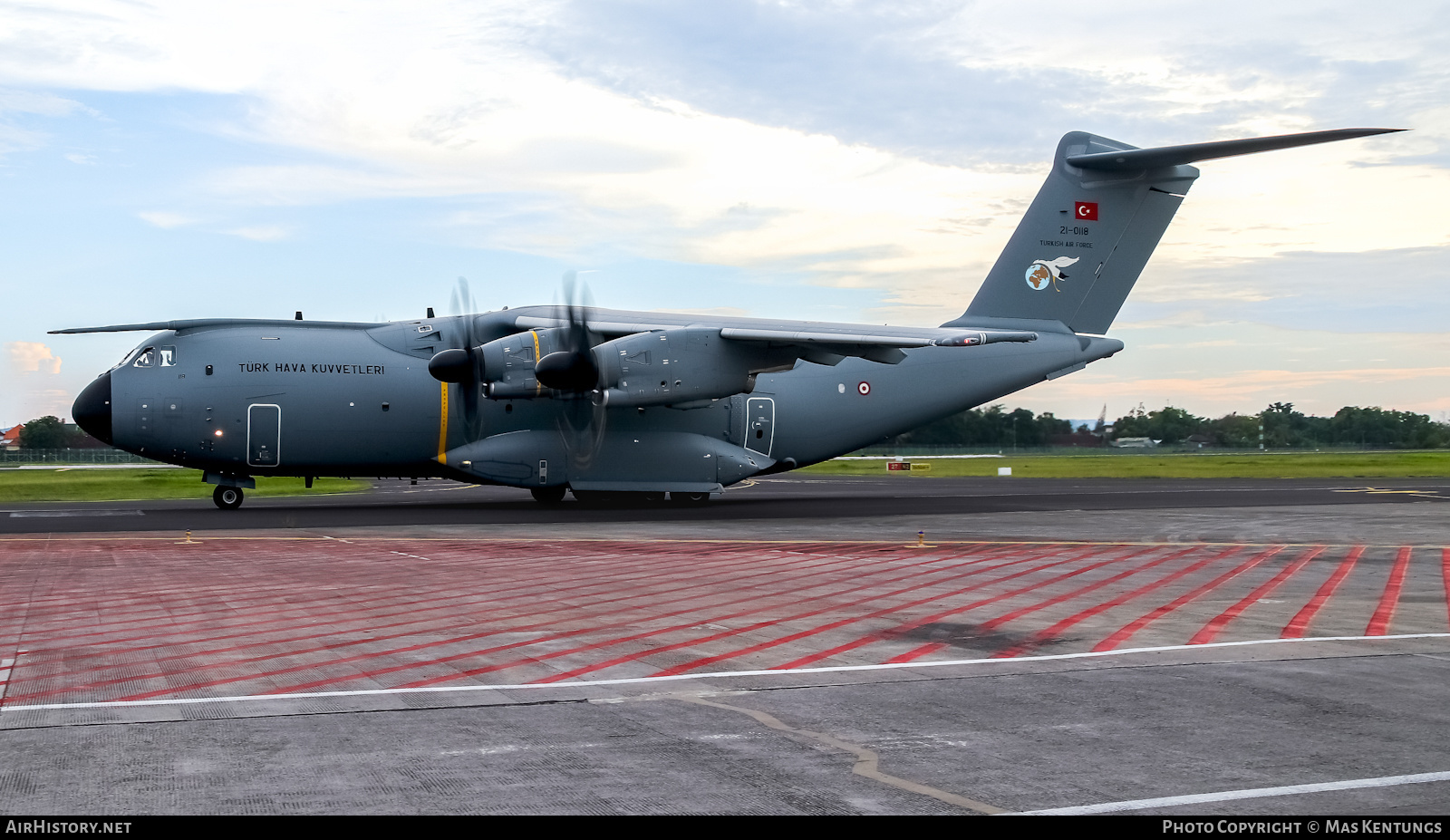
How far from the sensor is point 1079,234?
1205 inches

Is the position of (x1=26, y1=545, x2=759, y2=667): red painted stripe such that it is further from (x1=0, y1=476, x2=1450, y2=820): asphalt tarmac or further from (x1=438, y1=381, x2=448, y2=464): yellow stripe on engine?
(x1=438, y1=381, x2=448, y2=464): yellow stripe on engine

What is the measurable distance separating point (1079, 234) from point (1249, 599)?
19598mm

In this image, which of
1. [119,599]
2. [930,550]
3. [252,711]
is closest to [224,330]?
[119,599]

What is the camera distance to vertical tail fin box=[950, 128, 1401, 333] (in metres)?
30.4

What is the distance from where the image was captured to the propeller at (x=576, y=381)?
24.5m

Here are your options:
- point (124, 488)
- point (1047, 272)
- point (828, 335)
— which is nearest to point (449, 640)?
point (828, 335)

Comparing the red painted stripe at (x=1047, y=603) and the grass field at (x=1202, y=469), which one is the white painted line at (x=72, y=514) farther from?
the grass field at (x=1202, y=469)

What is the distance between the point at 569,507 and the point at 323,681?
20.5m

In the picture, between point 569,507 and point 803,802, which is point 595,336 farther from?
point 803,802

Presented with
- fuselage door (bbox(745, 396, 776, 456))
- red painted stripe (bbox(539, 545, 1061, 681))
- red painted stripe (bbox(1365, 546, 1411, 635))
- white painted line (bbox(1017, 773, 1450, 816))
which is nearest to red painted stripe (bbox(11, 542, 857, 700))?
red painted stripe (bbox(539, 545, 1061, 681))

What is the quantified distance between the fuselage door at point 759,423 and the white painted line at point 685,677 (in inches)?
779

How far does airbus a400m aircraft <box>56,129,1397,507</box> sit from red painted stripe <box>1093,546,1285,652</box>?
9506 millimetres

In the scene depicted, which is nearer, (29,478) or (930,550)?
(930,550)

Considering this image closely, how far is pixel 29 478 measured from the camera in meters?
49.4
